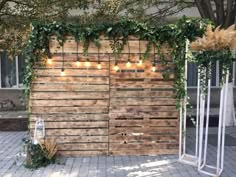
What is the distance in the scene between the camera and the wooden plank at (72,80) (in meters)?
7.47

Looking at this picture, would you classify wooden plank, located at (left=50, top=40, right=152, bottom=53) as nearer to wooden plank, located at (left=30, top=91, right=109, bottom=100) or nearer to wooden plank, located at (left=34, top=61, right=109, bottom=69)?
wooden plank, located at (left=34, top=61, right=109, bottom=69)

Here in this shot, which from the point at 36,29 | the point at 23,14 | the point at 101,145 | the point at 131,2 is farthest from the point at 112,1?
the point at 101,145

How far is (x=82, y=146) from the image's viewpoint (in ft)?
25.1

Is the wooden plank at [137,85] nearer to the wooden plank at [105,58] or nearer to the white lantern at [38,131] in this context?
the wooden plank at [105,58]

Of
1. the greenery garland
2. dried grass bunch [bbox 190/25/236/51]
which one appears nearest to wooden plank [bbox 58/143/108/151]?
the greenery garland

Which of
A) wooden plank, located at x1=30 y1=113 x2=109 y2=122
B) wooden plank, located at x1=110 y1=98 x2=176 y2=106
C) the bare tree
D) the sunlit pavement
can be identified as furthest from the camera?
the bare tree

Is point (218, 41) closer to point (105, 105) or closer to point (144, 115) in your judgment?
point (144, 115)

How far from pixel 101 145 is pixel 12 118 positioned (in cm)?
548

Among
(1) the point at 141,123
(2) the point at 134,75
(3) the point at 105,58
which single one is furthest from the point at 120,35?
(1) the point at 141,123

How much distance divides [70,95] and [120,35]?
5.06ft

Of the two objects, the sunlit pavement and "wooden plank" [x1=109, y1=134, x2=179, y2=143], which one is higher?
"wooden plank" [x1=109, y1=134, x2=179, y2=143]

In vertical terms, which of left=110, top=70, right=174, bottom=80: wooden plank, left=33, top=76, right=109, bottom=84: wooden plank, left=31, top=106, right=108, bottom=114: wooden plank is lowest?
left=31, top=106, right=108, bottom=114: wooden plank

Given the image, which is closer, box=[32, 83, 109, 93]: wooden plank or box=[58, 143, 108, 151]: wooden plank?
box=[32, 83, 109, 93]: wooden plank

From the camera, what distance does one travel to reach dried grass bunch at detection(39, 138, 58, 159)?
283 inches
